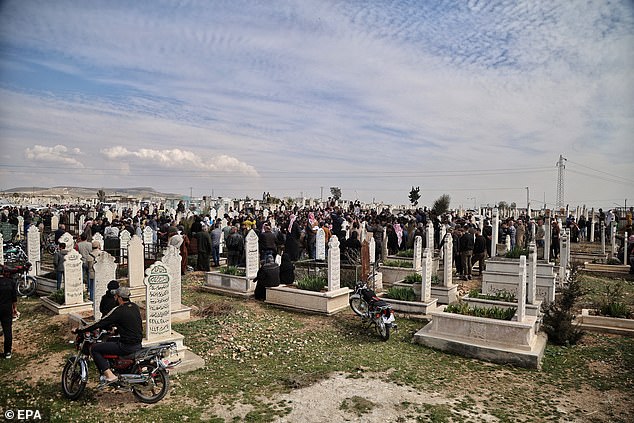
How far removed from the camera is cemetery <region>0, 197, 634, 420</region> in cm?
723

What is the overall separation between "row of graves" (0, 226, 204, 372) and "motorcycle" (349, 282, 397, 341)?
3.58 meters

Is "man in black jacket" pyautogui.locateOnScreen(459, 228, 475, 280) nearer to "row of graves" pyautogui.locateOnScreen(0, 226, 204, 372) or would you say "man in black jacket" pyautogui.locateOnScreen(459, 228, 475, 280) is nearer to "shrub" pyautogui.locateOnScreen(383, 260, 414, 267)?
"shrub" pyautogui.locateOnScreen(383, 260, 414, 267)

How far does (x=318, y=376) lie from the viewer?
6781 millimetres

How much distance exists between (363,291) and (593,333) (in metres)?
5.14

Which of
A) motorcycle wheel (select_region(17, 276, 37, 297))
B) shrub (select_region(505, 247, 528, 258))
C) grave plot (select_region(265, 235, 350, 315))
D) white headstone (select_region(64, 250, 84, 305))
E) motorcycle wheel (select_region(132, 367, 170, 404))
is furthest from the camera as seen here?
shrub (select_region(505, 247, 528, 258))

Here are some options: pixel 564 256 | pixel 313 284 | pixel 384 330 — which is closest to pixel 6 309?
pixel 313 284

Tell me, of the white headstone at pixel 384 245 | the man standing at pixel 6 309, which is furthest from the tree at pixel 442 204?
the man standing at pixel 6 309

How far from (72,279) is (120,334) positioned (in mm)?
5437

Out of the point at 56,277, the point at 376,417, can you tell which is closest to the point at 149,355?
the point at 376,417

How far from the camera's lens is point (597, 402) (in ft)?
20.2

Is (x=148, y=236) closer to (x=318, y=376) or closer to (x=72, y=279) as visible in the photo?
(x=72, y=279)

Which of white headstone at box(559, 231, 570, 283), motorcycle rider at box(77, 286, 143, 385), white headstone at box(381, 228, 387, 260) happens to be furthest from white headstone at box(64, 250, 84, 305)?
white headstone at box(559, 231, 570, 283)

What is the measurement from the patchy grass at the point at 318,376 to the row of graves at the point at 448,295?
355mm

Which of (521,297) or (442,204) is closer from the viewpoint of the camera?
(521,297)
